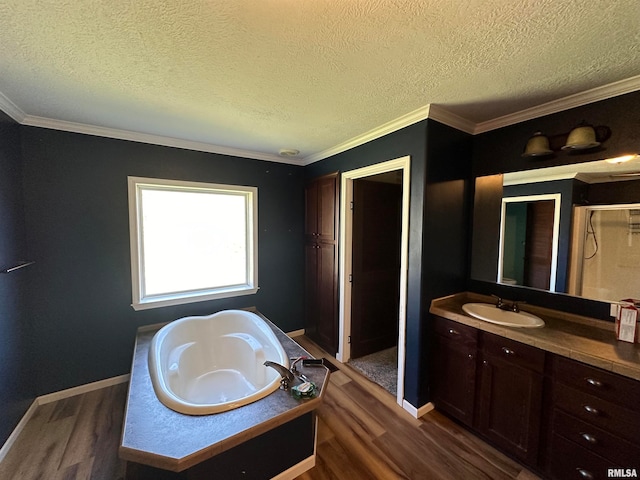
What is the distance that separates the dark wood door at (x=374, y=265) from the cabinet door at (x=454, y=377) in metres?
0.98

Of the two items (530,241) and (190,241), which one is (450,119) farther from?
(190,241)

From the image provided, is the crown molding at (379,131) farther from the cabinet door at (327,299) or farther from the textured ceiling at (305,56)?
the cabinet door at (327,299)

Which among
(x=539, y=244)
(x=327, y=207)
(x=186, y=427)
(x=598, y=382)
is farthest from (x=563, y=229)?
(x=186, y=427)

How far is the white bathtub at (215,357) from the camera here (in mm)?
1999

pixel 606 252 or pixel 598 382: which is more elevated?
pixel 606 252

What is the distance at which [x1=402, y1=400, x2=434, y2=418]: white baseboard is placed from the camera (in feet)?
6.60

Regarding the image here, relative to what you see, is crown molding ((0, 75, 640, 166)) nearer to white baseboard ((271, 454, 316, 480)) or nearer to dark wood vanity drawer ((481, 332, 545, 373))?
dark wood vanity drawer ((481, 332, 545, 373))

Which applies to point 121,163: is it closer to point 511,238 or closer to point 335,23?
point 335,23

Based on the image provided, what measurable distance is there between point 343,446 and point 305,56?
2.47 meters

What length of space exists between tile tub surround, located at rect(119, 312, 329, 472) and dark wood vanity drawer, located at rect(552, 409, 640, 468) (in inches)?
54.2

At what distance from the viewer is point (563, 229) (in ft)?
6.05

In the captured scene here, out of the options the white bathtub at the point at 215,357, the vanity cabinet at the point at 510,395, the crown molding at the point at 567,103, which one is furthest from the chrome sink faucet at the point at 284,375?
the crown molding at the point at 567,103

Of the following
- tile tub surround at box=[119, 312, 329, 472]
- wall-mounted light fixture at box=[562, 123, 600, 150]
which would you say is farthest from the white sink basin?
tile tub surround at box=[119, 312, 329, 472]

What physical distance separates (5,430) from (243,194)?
2623 millimetres
